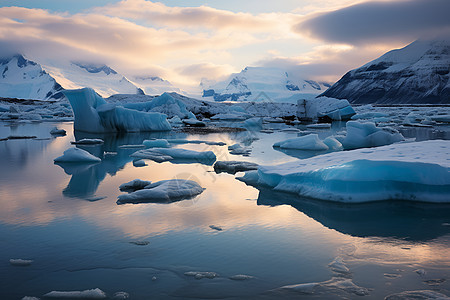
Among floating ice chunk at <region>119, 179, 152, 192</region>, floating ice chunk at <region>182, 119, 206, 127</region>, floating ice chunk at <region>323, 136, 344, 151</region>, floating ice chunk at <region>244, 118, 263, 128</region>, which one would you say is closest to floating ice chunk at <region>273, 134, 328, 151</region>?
floating ice chunk at <region>323, 136, 344, 151</region>

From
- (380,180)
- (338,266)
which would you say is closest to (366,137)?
(380,180)

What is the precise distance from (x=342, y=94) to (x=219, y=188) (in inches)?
4542

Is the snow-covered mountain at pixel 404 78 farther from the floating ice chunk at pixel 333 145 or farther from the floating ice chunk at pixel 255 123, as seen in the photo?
the floating ice chunk at pixel 333 145

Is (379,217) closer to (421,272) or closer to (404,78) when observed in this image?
(421,272)

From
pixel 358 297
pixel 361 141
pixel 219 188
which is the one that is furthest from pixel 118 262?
pixel 361 141

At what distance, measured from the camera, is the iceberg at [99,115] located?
1550 cm

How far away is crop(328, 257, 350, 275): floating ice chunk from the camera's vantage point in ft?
9.47

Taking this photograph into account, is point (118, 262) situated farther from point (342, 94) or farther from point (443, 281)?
point (342, 94)

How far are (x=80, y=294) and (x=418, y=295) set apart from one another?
2288 mm

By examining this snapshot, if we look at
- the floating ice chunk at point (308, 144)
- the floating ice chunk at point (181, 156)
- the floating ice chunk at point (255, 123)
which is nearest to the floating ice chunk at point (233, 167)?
the floating ice chunk at point (181, 156)

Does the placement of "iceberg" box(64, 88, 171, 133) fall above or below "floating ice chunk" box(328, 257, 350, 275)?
above

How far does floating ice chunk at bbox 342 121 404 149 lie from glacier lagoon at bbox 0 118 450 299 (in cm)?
648

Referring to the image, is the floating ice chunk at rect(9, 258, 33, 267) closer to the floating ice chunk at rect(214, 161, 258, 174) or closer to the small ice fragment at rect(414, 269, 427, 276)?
the small ice fragment at rect(414, 269, 427, 276)

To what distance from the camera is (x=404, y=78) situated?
101750 millimetres
